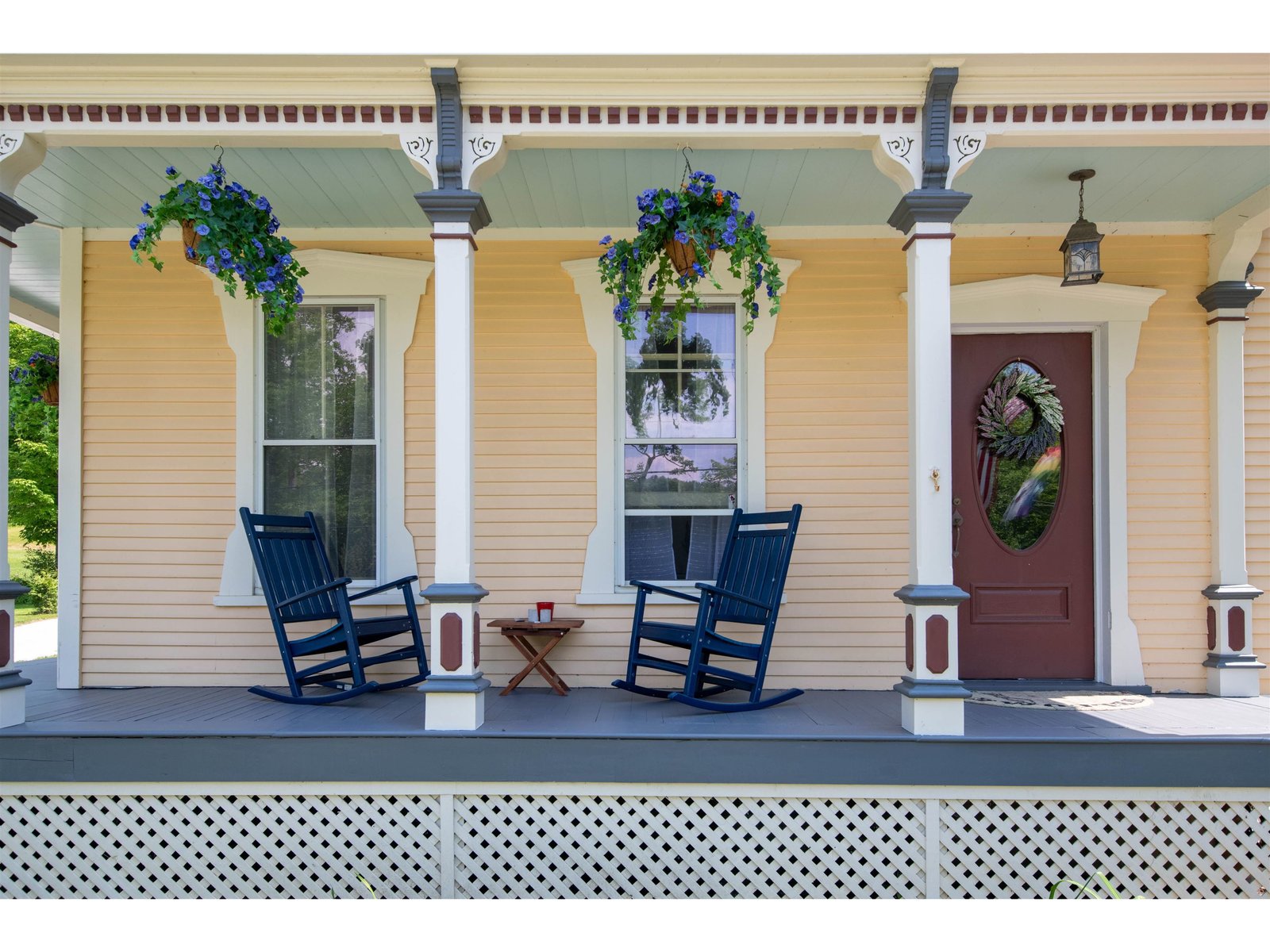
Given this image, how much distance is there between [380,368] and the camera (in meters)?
4.84

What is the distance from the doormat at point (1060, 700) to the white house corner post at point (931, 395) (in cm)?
82

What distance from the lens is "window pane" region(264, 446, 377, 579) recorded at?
15.9 ft

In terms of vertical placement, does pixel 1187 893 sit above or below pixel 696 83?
below

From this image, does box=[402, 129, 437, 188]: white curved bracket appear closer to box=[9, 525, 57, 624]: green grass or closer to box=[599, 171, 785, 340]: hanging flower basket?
box=[599, 171, 785, 340]: hanging flower basket

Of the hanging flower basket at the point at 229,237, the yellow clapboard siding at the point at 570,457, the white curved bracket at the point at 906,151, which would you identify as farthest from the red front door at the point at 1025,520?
the hanging flower basket at the point at 229,237

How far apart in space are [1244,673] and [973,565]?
1366 millimetres

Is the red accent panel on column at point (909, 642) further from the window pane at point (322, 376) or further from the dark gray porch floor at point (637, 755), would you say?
the window pane at point (322, 376)

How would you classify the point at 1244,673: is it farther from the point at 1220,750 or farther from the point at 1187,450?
the point at 1220,750

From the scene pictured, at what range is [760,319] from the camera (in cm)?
480

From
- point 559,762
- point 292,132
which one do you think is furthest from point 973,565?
point 292,132

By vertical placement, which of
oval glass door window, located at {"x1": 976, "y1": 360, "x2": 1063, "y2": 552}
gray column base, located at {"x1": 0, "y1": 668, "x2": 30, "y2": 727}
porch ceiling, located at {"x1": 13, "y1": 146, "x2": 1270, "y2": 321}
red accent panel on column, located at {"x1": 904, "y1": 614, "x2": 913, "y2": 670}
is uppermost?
porch ceiling, located at {"x1": 13, "y1": 146, "x2": 1270, "y2": 321}

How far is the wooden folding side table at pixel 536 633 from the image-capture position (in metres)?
4.30

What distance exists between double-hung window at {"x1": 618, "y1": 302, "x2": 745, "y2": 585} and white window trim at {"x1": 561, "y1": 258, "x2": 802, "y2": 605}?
0.17ft

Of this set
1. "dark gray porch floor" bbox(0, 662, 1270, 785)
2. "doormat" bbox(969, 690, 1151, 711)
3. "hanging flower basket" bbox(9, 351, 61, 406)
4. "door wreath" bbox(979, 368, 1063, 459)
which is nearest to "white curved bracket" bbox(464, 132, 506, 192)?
"dark gray porch floor" bbox(0, 662, 1270, 785)
